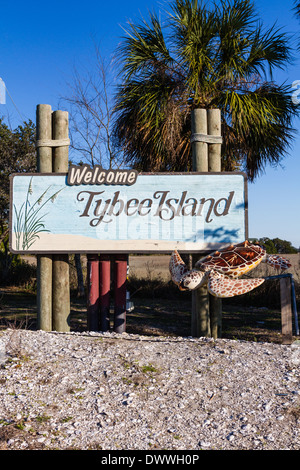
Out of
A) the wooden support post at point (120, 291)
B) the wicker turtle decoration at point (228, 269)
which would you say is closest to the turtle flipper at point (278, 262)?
the wicker turtle decoration at point (228, 269)

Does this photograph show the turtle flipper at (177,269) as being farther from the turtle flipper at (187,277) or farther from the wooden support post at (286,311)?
the wooden support post at (286,311)

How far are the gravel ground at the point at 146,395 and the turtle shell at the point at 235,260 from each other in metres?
0.95

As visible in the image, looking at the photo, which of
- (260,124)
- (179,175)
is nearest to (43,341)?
(179,175)

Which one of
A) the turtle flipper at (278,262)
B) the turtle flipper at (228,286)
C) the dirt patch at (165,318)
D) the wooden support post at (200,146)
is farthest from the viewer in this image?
the dirt patch at (165,318)

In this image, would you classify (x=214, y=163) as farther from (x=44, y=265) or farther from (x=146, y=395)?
Answer: (x=146, y=395)

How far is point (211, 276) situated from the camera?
16.8 feet

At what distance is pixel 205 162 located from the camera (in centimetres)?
620

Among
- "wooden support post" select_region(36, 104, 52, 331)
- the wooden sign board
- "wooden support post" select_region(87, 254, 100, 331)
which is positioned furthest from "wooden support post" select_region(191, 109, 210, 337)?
"wooden support post" select_region(36, 104, 52, 331)

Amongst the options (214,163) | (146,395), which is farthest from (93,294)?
(214,163)

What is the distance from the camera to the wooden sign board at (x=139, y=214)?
6.05 meters

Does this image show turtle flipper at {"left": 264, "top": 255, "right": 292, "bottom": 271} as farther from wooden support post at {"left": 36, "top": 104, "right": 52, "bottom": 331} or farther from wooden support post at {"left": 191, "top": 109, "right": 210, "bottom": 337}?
wooden support post at {"left": 36, "top": 104, "right": 52, "bottom": 331}

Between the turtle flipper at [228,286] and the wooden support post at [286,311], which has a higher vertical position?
the turtle flipper at [228,286]

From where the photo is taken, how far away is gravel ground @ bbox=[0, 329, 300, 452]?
11.0 ft

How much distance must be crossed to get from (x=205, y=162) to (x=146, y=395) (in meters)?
3.50
